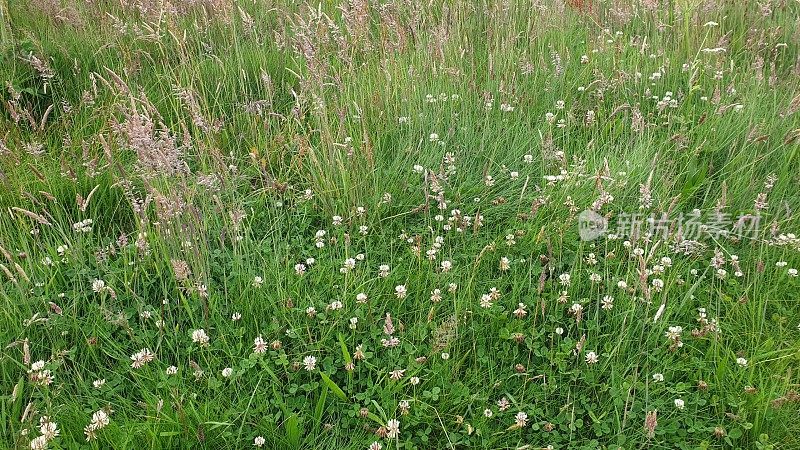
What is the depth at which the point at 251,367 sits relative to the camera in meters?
2.19

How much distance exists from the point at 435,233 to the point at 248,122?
1398 mm

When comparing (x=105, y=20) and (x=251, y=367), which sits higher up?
(x=105, y=20)

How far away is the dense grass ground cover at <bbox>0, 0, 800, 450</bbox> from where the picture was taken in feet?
6.89

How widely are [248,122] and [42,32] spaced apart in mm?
1853

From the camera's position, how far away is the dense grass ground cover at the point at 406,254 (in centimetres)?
210

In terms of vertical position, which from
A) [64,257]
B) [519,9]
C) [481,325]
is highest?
[519,9]

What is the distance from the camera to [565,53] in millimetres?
4203

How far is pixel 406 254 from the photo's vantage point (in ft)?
8.84

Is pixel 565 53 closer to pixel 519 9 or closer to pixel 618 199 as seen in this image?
pixel 519 9

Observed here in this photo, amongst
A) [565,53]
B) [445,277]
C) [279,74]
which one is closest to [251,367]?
[445,277]

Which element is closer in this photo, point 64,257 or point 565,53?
point 64,257

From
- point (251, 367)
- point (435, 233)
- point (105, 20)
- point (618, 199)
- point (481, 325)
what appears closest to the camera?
point (251, 367)

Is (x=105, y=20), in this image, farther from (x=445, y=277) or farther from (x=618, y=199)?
(x=618, y=199)

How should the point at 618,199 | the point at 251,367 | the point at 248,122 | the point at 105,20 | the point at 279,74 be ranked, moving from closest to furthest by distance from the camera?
1. the point at 251,367
2. the point at 618,199
3. the point at 248,122
4. the point at 279,74
5. the point at 105,20
